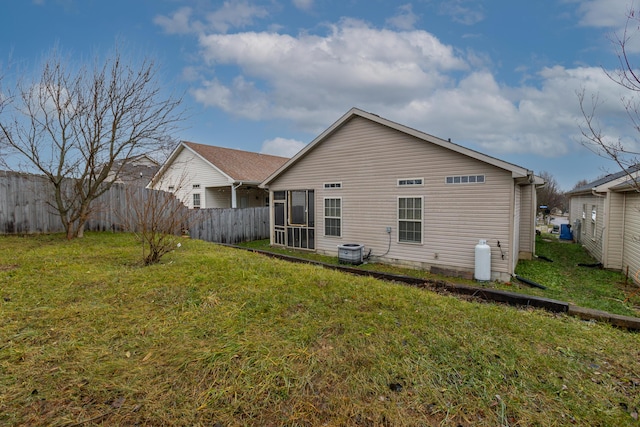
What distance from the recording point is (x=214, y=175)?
17062mm

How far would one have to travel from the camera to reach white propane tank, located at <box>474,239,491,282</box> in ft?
26.0

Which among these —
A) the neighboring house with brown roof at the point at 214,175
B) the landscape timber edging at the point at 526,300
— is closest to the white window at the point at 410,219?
the landscape timber edging at the point at 526,300

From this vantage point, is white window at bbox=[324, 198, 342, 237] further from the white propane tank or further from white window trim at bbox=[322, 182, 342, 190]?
the white propane tank

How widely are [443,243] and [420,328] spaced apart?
5775 millimetres

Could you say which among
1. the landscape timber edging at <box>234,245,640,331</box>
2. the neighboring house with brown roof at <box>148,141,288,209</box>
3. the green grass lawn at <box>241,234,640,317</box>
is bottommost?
the green grass lawn at <box>241,234,640,317</box>

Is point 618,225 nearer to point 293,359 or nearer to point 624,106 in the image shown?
point 624,106

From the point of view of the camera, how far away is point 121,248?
26.9 ft

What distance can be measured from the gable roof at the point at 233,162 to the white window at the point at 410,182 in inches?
367

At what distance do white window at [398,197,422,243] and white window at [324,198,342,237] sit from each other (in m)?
2.29

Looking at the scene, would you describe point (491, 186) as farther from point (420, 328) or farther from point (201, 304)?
point (201, 304)

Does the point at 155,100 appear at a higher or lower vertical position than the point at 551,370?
higher

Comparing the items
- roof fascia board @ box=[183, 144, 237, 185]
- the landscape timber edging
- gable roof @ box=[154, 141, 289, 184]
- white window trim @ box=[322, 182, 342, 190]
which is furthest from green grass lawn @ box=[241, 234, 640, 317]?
gable roof @ box=[154, 141, 289, 184]

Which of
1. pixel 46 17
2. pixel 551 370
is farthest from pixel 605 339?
pixel 46 17

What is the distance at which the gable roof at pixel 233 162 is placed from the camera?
16578mm
